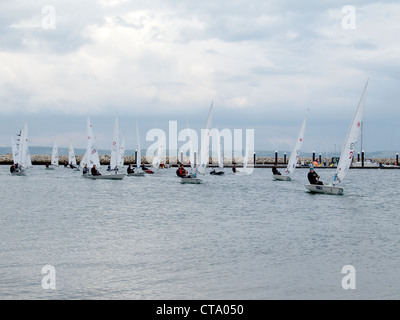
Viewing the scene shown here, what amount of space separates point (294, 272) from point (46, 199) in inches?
1277

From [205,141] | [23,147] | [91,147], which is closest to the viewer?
[205,141]

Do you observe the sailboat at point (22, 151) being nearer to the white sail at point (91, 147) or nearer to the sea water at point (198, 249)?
the white sail at point (91, 147)

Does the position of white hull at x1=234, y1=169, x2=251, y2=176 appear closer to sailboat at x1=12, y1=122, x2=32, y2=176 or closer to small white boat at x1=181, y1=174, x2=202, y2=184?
small white boat at x1=181, y1=174, x2=202, y2=184

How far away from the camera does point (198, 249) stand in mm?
22828

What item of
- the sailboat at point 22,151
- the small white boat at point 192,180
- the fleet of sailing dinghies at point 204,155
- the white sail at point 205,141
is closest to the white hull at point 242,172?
the fleet of sailing dinghies at point 204,155

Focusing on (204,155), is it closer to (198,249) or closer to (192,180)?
(192,180)

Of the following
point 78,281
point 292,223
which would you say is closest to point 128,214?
point 292,223

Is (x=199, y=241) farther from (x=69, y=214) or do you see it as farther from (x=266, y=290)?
(x=69, y=214)

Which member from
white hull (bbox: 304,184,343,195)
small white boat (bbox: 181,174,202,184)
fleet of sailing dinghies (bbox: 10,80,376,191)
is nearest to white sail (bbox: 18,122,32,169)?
fleet of sailing dinghies (bbox: 10,80,376,191)

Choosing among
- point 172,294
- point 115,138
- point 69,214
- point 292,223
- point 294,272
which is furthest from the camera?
point 115,138

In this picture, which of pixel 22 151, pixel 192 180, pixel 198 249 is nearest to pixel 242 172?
pixel 22 151

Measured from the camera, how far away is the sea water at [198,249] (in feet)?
53.7
